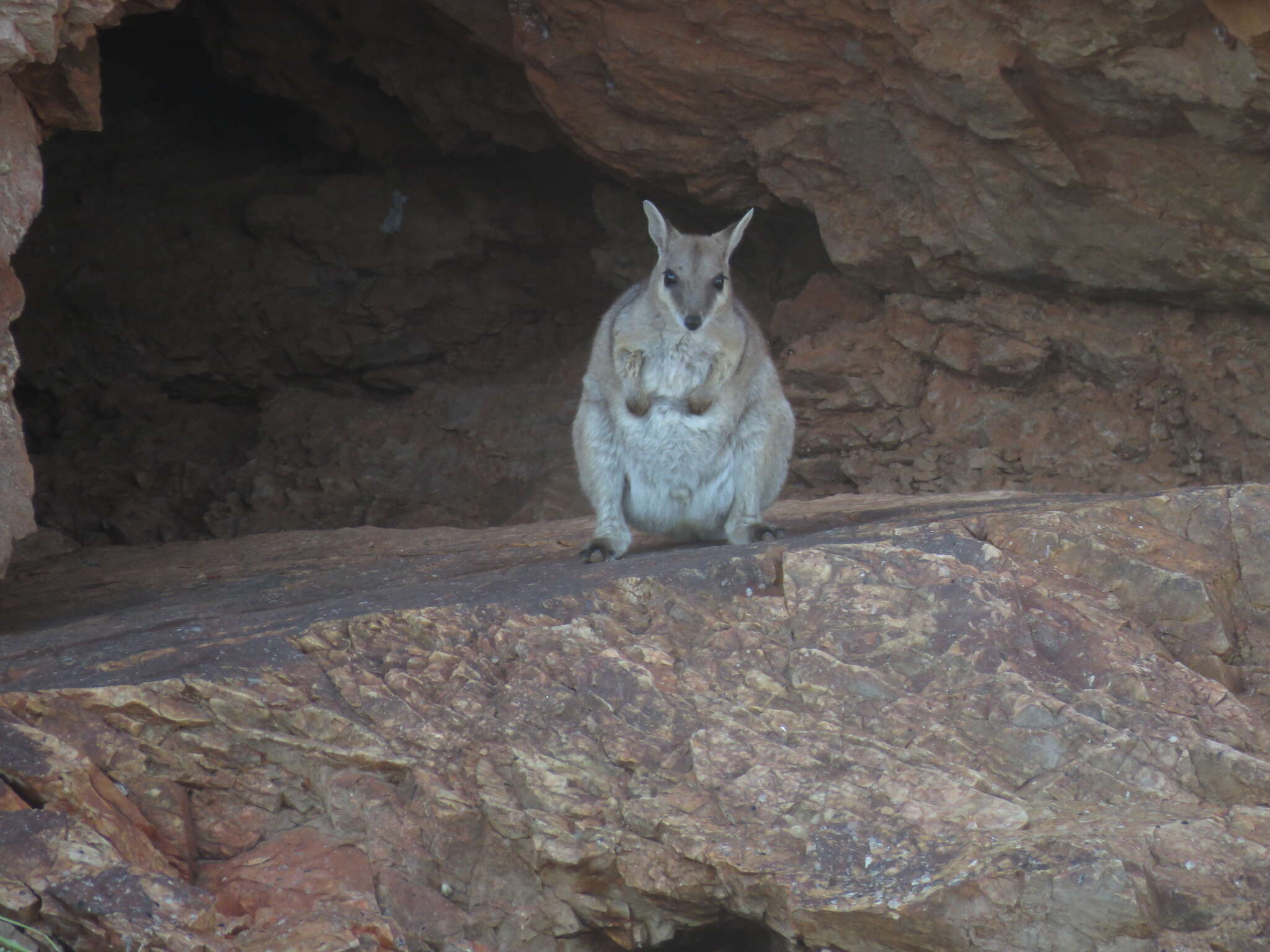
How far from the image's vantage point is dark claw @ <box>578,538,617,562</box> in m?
5.32

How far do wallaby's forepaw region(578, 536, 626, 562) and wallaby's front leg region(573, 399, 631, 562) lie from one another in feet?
0.05

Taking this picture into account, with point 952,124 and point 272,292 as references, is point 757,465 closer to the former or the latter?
point 952,124

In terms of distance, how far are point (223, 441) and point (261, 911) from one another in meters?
7.88

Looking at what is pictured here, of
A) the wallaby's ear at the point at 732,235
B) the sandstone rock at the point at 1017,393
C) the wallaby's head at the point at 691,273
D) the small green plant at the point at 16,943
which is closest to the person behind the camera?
the small green plant at the point at 16,943

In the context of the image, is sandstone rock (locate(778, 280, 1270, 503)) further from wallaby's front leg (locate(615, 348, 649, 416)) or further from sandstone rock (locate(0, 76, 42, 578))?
sandstone rock (locate(0, 76, 42, 578))

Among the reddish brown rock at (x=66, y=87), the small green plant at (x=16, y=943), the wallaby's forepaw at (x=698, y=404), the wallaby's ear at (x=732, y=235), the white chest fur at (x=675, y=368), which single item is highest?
the reddish brown rock at (x=66, y=87)

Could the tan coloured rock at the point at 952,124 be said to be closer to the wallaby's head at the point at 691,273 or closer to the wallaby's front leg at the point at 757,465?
the wallaby's head at the point at 691,273

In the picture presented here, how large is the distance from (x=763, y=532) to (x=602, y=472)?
81 cm

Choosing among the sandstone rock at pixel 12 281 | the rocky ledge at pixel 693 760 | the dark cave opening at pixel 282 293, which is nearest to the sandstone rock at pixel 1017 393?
the dark cave opening at pixel 282 293

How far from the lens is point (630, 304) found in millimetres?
6242

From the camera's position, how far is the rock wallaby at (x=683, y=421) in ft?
19.0

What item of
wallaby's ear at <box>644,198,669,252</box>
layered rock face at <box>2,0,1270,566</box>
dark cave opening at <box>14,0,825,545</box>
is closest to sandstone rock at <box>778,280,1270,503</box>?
layered rock face at <box>2,0,1270,566</box>

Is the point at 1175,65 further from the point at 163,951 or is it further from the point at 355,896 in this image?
the point at 163,951

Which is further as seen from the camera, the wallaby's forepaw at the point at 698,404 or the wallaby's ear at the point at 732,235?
the wallaby's ear at the point at 732,235
